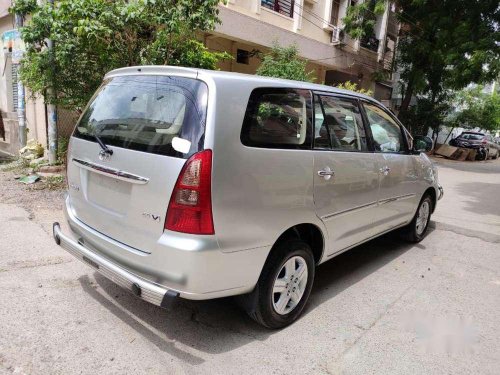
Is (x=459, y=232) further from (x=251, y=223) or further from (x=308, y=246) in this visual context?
(x=251, y=223)

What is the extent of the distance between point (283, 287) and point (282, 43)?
11.9 meters

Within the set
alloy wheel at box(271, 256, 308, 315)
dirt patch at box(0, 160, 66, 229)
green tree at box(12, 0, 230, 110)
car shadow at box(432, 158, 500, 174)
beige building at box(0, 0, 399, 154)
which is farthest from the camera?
car shadow at box(432, 158, 500, 174)

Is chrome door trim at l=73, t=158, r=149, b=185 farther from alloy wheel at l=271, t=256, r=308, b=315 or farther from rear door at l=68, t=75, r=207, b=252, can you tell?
alloy wheel at l=271, t=256, r=308, b=315

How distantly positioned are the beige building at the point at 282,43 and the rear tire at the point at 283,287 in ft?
23.2

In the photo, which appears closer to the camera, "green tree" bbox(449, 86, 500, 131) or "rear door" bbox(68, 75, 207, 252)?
"rear door" bbox(68, 75, 207, 252)

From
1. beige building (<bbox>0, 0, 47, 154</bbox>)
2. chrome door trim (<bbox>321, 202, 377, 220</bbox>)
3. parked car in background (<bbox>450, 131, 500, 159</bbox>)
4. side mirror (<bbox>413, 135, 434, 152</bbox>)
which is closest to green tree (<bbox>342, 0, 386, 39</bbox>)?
parked car in background (<bbox>450, 131, 500, 159</bbox>)

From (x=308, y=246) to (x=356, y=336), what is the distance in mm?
759

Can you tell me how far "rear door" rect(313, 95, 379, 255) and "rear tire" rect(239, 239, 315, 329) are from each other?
352 millimetres

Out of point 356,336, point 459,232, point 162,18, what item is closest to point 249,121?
point 356,336

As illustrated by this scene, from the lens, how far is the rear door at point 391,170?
4004 millimetres

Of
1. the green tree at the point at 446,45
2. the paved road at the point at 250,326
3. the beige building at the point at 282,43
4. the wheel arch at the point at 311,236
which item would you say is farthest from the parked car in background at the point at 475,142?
the wheel arch at the point at 311,236

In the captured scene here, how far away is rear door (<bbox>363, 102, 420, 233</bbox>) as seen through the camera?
4.00 m

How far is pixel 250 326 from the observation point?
3078mm

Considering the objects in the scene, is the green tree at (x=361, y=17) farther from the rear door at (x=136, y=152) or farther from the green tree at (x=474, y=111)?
the rear door at (x=136, y=152)
